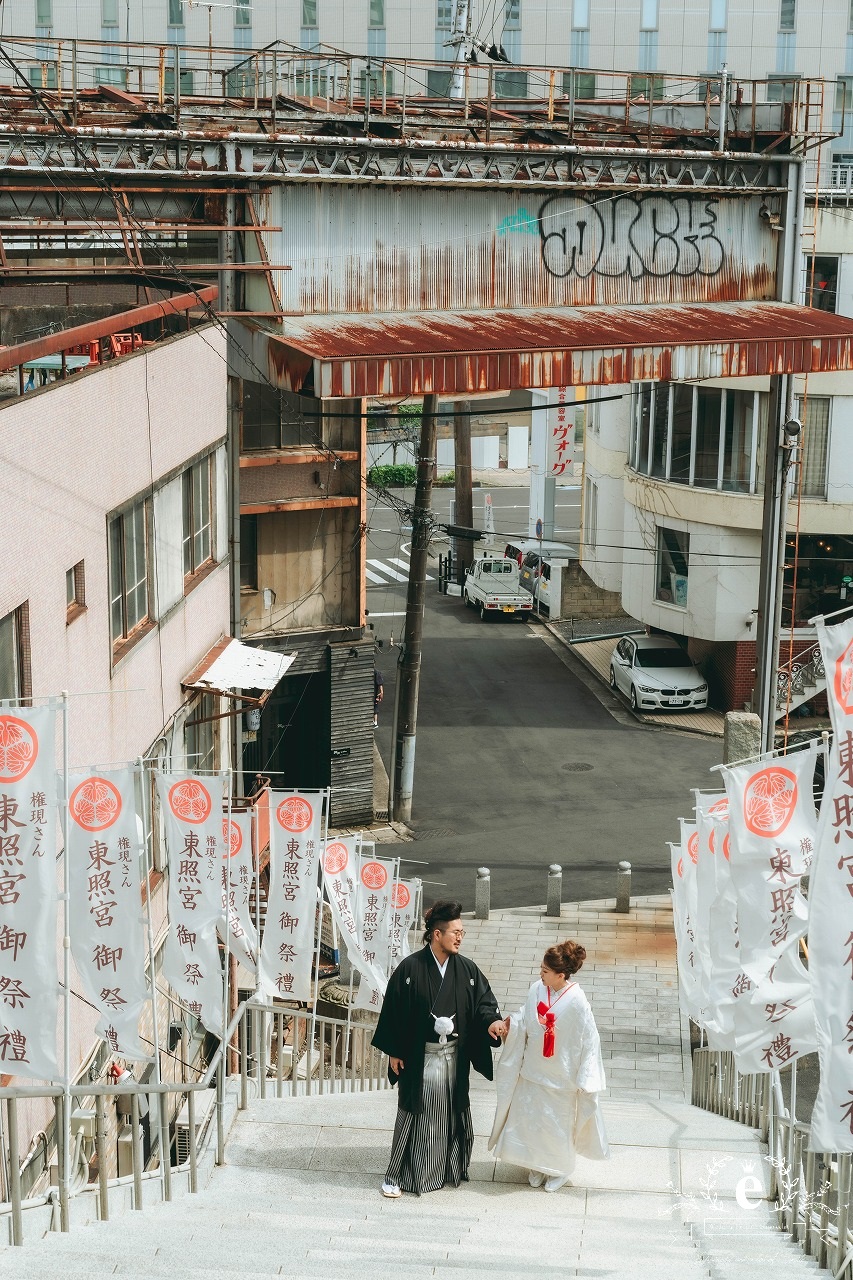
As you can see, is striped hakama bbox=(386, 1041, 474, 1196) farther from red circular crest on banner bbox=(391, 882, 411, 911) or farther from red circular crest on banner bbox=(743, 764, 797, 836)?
red circular crest on banner bbox=(391, 882, 411, 911)

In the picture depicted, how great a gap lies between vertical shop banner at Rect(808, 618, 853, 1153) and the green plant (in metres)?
49.1

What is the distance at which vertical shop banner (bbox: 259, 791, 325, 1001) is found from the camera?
14430 mm

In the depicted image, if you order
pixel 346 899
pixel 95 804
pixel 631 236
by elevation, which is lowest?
pixel 346 899

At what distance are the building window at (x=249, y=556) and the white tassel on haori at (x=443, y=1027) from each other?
15.9m

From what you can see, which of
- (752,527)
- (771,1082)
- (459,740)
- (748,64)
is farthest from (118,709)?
(748,64)

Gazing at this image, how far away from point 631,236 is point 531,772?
34.7 ft

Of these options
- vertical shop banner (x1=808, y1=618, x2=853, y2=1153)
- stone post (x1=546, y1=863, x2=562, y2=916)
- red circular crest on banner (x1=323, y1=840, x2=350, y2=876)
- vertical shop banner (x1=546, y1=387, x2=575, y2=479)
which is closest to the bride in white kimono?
vertical shop banner (x1=808, y1=618, x2=853, y2=1153)

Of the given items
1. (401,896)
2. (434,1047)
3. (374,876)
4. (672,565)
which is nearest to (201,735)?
(401,896)

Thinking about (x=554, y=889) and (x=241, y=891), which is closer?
(x=241, y=891)

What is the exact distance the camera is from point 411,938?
68.0 ft

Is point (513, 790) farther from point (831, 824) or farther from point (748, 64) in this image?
point (748, 64)

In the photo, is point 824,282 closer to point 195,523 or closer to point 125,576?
point 195,523

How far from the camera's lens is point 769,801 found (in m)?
9.68

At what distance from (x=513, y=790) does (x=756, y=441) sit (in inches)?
370
